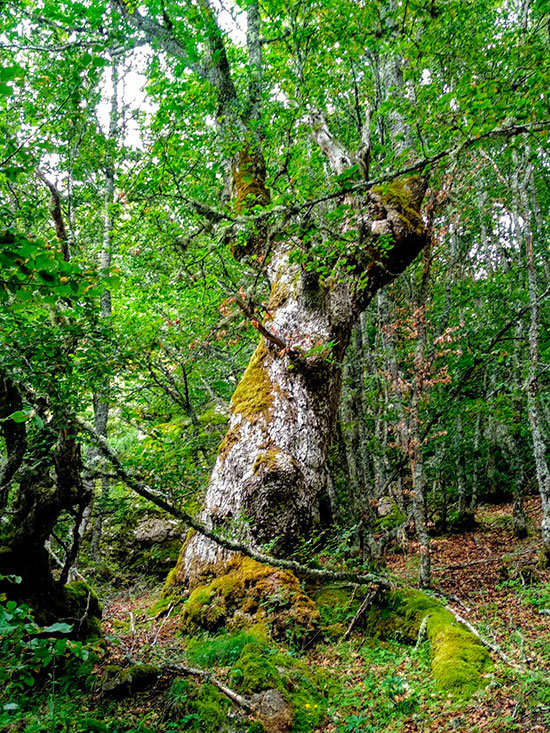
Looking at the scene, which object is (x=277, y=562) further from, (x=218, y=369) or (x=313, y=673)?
(x=218, y=369)

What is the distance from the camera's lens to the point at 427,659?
426 centimetres

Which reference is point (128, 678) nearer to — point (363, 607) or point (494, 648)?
point (363, 607)

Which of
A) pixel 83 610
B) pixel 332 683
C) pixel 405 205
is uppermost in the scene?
pixel 405 205

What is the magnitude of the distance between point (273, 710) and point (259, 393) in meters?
3.95

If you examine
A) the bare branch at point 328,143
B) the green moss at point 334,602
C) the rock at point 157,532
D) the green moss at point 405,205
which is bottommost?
the rock at point 157,532

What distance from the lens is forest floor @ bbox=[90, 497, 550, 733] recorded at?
330 centimetres

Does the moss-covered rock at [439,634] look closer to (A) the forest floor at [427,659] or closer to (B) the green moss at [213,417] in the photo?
(A) the forest floor at [427,659]

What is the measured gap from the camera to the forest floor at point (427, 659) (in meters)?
3.30

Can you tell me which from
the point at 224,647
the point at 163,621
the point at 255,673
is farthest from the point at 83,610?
the point at 255,673

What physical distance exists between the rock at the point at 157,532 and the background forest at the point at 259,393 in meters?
0.05

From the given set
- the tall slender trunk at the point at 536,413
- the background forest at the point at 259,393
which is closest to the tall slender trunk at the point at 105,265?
the background forest at the point at 259,393

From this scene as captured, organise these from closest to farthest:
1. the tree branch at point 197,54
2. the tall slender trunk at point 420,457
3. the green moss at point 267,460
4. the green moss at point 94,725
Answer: the green moss at point 94,725
the green moss at point 267,460
the tall slender trunk at point 420,457
the tree branch at point 197,54

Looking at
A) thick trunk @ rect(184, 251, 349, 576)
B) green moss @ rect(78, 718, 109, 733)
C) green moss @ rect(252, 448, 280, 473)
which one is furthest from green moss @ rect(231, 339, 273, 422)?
green moss @ rect(78, 718, 109, 733)

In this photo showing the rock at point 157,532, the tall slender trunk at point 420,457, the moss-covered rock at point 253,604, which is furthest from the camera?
the rock at point 157,532
